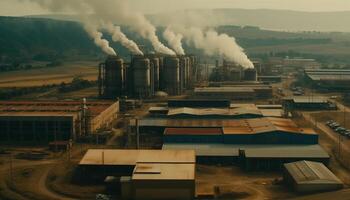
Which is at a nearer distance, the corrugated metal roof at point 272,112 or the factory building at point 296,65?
the corrugated metal roof at point 272,112

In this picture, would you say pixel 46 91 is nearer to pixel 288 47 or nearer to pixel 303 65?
pixel 303 65

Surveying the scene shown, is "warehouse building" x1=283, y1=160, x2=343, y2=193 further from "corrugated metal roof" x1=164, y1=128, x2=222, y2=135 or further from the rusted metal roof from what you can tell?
the rusted metal roof

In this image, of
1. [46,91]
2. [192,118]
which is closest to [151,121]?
[192,118]

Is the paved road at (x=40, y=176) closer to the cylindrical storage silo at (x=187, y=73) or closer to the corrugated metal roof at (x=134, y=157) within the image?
the corrugated metal roof at (x=134, y=157)

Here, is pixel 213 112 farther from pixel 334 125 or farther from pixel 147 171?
pixel 147 171

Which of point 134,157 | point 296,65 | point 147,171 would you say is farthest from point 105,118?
A: point 296,65

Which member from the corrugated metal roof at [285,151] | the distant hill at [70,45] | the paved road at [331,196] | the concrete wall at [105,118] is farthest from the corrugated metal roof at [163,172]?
the distant hill at [70,45]

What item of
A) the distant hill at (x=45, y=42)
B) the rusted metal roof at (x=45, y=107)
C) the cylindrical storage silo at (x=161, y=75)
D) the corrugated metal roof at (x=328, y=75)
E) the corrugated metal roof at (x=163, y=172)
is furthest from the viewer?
the distant hill at (x=45, y=42)
